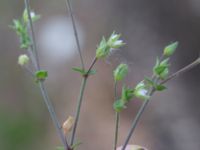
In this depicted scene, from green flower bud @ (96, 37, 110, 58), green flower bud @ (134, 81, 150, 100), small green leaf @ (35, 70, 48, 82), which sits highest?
green flower bud @ (96, 37, 110, 58)

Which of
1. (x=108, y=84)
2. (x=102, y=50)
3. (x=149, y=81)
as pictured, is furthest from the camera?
(x=108, y=84)

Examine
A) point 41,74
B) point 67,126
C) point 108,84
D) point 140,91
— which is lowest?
point 108,84

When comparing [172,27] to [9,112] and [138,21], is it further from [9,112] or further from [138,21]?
[9,112]

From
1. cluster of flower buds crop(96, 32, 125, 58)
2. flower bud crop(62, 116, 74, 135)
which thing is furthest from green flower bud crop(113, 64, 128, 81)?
flower bud crop(62, 116, 74, 135)

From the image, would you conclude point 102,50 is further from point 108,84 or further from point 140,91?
point 108,84

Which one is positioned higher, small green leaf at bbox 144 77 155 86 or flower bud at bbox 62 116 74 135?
small green leaf at bbox 144 77 155 86

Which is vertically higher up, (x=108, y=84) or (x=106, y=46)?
(x=106, y=46)

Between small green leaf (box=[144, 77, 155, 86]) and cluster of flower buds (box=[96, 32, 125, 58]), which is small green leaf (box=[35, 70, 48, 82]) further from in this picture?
small green leaf (box=[144, 77, 155, 86])

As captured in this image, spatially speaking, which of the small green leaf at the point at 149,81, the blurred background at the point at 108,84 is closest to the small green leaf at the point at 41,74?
the small green leaf at the point at 149,81

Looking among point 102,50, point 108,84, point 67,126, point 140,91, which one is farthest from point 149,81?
point 108,84
